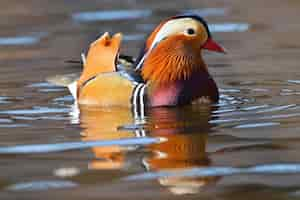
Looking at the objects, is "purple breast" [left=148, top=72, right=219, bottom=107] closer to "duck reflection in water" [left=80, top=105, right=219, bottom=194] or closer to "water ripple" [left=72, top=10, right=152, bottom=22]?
"duck reflection in water" [left=80, top=105, right=219, bottom=194]

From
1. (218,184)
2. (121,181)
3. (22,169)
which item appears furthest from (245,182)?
(22,169)

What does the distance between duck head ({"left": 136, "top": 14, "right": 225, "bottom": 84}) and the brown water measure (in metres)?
0.30

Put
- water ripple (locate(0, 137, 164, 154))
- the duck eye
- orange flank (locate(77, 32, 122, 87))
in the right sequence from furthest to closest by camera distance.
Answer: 1. orange flank (locate(77, 32, 122, 87))
2. the duck eye
3. water ripple (locate(0, 137, 164, 154))

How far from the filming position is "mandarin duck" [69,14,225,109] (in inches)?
276

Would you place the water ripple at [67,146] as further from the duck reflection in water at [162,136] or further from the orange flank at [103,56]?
the orange flank at [103,56]

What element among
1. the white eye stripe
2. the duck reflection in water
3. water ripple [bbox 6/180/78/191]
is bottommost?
the duck reflection in water

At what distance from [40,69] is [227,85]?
1698mm

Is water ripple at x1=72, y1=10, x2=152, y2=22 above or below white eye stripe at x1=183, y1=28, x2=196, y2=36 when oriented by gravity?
below

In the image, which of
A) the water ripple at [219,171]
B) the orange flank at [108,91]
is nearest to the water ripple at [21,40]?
the orange flank at [108,91]

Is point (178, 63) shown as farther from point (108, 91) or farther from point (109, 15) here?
point (109, 15)

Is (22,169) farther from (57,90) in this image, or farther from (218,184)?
(57,90)

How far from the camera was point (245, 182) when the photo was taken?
4.72 metres

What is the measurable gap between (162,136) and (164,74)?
1230 mm

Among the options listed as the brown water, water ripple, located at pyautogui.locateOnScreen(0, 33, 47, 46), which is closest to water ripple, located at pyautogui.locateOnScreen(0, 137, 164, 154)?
the brown water
